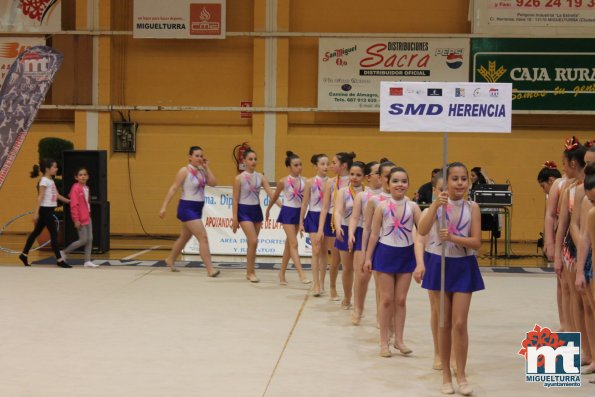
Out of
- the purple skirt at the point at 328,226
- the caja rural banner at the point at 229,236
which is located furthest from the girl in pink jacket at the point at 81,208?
the purple skirt at the point at 328,226

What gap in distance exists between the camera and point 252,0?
18.3 metres

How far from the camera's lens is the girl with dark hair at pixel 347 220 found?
28.8ft

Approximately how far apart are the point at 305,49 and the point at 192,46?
8.24ft

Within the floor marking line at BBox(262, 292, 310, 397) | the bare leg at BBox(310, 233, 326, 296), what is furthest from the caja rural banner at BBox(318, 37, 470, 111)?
the floor marking line at BBox(262, 292, 310, 397)

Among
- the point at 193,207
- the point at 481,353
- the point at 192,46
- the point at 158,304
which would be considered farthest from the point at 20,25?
the point at 481,353

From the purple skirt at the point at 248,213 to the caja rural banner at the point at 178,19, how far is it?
7379 mm

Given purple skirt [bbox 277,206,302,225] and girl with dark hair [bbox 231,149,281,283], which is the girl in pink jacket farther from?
purple skirt [bbox 277,206,302,225]

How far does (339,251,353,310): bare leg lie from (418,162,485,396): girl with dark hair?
2.86 meters

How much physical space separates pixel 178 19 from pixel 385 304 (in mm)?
12319

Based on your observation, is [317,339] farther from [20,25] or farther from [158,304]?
[20,25]

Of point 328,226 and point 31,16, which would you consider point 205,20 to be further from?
point 328,226

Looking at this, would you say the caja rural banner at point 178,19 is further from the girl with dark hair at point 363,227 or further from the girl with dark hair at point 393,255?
the girl with dark hair at point 393,255

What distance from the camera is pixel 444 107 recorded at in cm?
626

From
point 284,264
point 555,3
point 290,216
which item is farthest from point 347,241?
point 555,3
